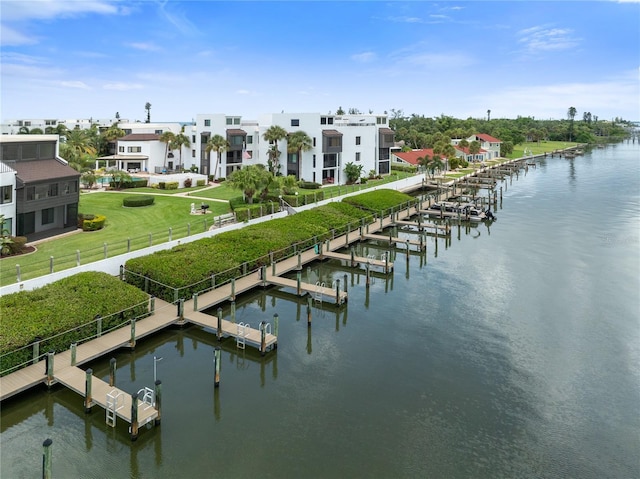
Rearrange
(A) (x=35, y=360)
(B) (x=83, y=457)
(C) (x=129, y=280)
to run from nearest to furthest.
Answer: (B) (x=83, y=457) → (A) (x=35, y=360) → (C) (x=129, y=280)

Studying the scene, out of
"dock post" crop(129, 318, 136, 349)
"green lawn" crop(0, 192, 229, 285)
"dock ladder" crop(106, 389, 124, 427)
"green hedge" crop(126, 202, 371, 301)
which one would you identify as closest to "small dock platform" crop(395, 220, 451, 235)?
"green hedge" crop(126, 202, 371, 301)

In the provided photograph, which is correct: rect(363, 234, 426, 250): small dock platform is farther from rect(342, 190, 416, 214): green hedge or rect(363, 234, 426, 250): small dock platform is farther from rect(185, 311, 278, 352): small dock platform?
rect(185, 311, 278, 352): small dock platform

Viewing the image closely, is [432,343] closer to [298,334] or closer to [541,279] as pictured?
[298,334]

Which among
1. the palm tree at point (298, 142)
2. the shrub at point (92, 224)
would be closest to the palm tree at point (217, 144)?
the palm tree at point (298, 142)

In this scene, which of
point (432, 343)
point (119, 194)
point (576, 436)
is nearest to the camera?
point (576, 436)

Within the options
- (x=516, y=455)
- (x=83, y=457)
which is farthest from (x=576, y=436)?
(x=83, y=457)

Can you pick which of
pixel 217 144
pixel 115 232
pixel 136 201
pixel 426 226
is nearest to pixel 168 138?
pixel 217 144

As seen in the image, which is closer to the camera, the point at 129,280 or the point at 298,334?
the point at 298,334
